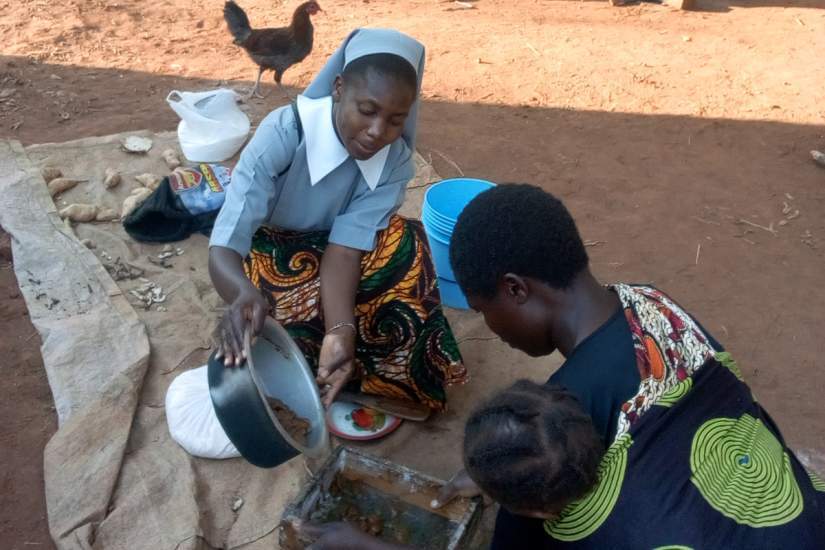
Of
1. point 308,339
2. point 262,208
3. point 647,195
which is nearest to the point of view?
point 262,208

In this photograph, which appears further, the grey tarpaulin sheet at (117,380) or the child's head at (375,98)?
the grey tarpaulin sheet at (117,380)

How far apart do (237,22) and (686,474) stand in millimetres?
4384

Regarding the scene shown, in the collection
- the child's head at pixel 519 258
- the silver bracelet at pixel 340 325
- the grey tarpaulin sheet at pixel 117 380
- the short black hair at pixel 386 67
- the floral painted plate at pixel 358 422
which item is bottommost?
the floral painted plate at pixel 358 422

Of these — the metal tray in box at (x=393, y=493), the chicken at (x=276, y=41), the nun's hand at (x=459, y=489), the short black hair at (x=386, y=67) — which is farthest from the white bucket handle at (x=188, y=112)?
the nun's hand at (x=459, y=489)

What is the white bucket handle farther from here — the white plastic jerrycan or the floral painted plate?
the floral painted plate

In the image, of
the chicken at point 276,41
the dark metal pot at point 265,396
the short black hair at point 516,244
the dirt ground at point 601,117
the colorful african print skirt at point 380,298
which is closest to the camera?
the short black hair at point 516,244

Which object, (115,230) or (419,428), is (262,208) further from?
(115,230)

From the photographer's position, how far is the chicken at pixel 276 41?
4.71 metres

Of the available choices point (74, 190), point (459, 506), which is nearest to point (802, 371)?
point (459, 506)

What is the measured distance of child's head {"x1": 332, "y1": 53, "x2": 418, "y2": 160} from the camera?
6.66ft

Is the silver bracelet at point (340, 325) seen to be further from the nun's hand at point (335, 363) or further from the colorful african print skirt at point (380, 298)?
the colorful african print skirt at point (380, 298)

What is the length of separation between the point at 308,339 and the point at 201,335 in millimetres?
670

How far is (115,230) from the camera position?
11.2ft

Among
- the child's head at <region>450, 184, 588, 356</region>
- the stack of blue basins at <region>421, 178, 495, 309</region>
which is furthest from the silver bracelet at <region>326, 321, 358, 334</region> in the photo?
the stack of blue basins at <region>421, 178, 495, 309</region>
